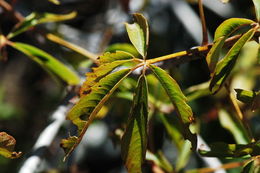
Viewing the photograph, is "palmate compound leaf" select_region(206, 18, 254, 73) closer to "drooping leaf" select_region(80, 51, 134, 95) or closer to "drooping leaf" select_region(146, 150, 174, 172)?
"drooping leaf" select_region(80, 51, 134, 95)

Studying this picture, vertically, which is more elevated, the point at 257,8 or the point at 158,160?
the point at 257,8

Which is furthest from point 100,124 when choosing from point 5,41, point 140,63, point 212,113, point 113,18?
point 140,63

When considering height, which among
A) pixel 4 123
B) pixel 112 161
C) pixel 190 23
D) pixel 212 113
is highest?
pixel 190 23

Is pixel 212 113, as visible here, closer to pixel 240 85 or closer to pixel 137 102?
pixel 240 85

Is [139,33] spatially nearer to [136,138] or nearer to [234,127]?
[136,138]

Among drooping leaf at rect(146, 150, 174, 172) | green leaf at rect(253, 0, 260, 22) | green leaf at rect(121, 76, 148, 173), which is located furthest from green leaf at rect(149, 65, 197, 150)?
drooping leaf at rect(146, 150, 174, 172)

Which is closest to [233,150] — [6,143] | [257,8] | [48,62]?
[257,8]
